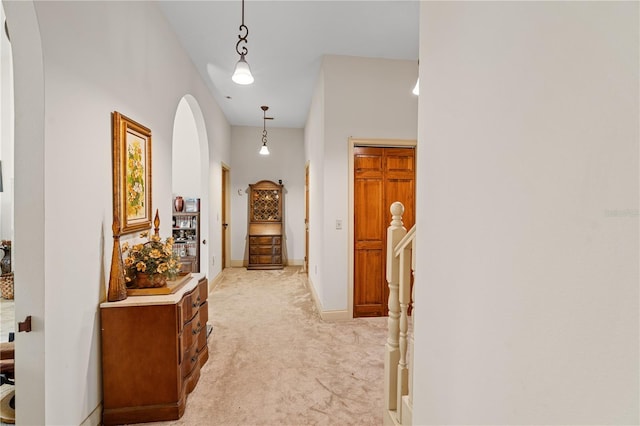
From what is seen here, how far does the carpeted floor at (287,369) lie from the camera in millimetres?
1951

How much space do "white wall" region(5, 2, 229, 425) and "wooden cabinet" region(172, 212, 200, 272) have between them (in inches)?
104

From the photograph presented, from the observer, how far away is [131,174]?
6.98 ft

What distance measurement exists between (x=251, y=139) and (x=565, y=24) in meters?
6.47

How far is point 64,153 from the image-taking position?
1.49 meters

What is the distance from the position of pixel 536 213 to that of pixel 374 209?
9.90 ft

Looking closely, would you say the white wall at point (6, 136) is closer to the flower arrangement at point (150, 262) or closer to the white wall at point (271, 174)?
the flower arrangement at point (150, 262)

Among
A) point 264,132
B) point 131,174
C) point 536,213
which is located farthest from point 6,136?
point 536,213

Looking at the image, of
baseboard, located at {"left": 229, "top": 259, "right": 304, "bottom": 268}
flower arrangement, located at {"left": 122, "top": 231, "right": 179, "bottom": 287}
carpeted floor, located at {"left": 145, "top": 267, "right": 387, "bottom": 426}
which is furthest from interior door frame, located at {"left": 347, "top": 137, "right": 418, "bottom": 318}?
baseboard, located at {"left": 229, "top": 259, "right": 304, "bottom": 268}

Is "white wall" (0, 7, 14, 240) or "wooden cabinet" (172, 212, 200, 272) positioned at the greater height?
"white wall" (0, 7, 14, 240)

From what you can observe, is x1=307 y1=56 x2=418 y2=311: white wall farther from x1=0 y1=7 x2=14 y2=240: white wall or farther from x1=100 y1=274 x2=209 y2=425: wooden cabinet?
x1=0 y1=7 x2=14 y2=240: white wall

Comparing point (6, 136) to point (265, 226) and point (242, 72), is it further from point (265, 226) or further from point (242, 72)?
point (265, 226)

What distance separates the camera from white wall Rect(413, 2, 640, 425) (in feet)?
1.40

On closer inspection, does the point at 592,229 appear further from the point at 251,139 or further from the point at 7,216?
the point at 251,139

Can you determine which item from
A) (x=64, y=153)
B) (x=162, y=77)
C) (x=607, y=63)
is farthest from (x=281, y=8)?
(x=607, y=63)
